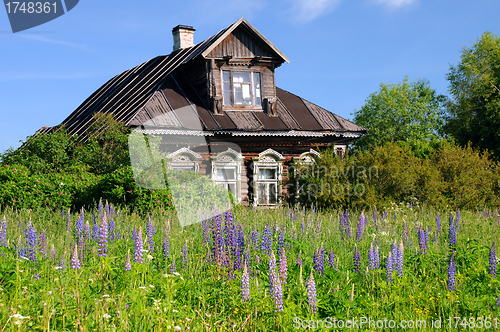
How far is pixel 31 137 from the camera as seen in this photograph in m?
17.1

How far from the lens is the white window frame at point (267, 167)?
17.3m

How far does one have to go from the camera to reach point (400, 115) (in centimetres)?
Result: 4116

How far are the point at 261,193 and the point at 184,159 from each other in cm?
355

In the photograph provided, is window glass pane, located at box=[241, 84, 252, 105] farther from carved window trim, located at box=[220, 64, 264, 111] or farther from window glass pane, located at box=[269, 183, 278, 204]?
window glass pane, located at box=[269, 183, 278, 204]

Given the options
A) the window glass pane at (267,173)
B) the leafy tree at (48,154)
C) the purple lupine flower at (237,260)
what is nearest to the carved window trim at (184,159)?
the window glass pane at (267,173)

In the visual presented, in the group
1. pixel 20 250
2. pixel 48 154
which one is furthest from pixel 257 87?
pixel 20 250

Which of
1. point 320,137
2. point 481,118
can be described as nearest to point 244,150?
point 320,137

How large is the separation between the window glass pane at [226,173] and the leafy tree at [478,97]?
62.6 feet

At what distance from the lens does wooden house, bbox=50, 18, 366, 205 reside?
16.1 m

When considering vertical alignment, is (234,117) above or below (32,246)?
above

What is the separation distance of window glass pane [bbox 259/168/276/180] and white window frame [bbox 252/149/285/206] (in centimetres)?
14

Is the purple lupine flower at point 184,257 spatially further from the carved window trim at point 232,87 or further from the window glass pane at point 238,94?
the window glass pane at point 238,94

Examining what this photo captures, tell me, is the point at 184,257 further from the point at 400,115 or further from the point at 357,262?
the point at 400,115

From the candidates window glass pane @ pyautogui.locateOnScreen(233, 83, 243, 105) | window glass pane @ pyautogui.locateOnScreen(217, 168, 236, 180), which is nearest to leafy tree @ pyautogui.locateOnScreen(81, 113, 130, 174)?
window glass pane @ pyautogui.locateOnScreen(217, 168, 236, 180)
